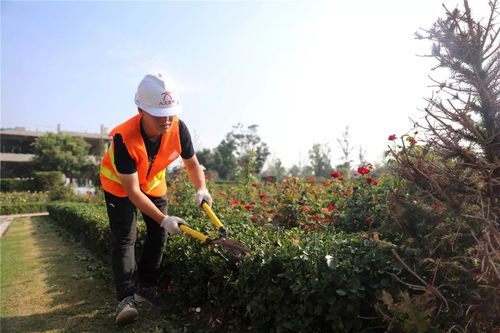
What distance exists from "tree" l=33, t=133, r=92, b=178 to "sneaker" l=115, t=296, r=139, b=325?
3600cm

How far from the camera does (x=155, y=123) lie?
8.98 feet

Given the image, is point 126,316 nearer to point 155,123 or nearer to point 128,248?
point 128,248

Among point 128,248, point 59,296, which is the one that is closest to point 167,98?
point 128,248

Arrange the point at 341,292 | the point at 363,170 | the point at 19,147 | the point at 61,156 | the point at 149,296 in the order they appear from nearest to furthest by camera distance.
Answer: the point at 341,292
the point at 149,296
the point at 363,170
the point at 61,156
the point at 19,147

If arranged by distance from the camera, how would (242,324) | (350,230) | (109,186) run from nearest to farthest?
(242,324) → (109,186) → (350,230)

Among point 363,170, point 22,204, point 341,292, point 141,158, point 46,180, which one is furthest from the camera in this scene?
point 46,180

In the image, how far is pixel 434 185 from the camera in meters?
1.69

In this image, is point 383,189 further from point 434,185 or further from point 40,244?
point 40,244

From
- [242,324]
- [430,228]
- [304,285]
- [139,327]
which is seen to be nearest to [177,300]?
[139,327]

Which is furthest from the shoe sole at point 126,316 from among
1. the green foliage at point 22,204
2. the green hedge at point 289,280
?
the green foliage at point 22,204

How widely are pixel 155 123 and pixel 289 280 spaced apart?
5.09ft

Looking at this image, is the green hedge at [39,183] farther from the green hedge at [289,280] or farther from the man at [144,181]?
the green hedge at [289,280]

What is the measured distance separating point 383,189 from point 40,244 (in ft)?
21.0

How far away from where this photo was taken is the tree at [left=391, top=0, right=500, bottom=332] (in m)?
1.53
